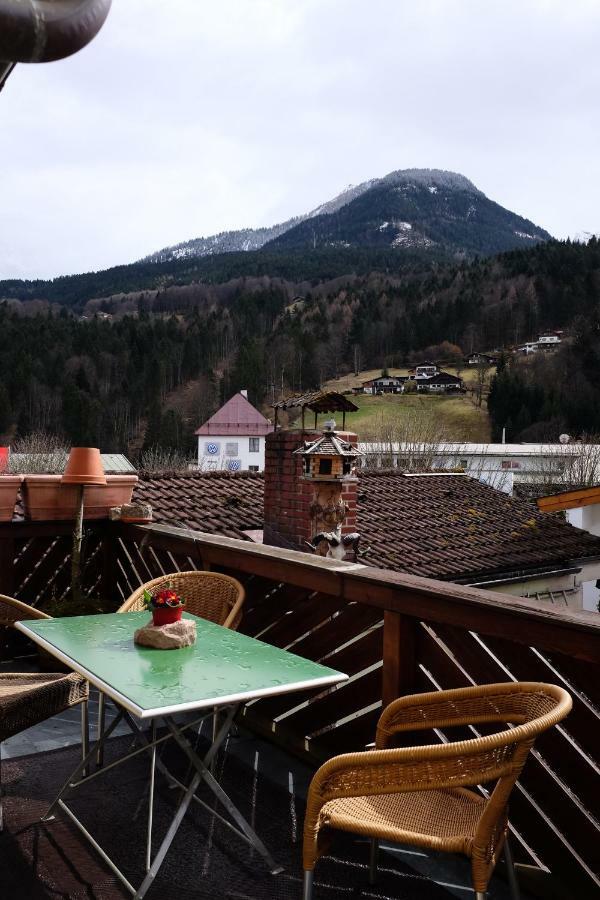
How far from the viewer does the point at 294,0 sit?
441 centimetres

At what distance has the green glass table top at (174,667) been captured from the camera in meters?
1.89

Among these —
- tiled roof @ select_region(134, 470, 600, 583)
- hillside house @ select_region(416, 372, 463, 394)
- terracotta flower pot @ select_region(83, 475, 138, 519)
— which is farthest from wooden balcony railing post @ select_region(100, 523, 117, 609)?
hillside house @ select_region(416, 372, 463, 394)

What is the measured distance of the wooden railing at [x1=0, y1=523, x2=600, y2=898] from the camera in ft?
6.23

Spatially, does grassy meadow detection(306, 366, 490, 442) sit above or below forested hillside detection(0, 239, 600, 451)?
below

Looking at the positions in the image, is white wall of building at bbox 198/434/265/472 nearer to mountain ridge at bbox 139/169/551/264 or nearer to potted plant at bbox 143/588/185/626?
potted plant at bbox 143/588/185/626

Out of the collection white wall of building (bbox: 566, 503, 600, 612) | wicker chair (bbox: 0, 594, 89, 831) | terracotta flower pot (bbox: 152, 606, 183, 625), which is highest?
terracotta flower pot (bbox: 152, 606, 183, 625)

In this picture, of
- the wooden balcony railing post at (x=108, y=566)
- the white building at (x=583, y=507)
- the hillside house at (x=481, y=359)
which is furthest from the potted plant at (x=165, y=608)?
the hillside house at (x=481, y=359)

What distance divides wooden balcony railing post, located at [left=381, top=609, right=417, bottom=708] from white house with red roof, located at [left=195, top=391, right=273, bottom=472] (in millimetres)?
49806

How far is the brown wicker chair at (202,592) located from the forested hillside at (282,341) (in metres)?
48.0

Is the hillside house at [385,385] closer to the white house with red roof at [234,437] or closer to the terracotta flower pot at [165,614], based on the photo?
the white house with red roof at [234,437]

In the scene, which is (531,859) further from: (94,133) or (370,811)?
(94,133)

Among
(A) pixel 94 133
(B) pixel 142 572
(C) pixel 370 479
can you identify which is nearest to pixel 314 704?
(B) pixel 142 572

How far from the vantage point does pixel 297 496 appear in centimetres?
632

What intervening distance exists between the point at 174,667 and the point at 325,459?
3979mm
